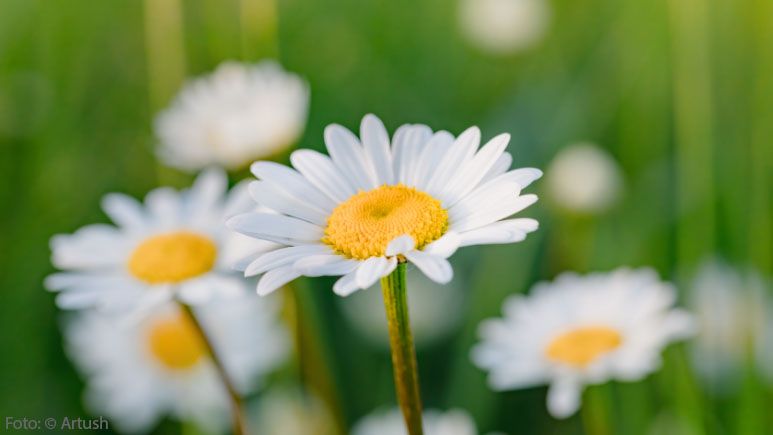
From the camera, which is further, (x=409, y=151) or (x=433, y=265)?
(x=409, y=151)

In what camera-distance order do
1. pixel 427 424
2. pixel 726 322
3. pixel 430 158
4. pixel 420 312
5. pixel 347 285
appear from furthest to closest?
1. pixel 420 312
2. pixel 726 322
3. pixel 427 424
4. pixel 430 158
5. pixel 347 285

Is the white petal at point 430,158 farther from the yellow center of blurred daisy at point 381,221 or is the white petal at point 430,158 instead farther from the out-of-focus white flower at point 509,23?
the out-of-focus white flower at point 509,23

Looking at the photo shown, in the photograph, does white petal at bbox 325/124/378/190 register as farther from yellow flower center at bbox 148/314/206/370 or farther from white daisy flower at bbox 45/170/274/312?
yellow flower center at bbox 148/314/206/370

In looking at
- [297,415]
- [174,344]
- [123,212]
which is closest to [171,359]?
[174,344]

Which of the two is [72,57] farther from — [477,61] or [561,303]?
[561,303]

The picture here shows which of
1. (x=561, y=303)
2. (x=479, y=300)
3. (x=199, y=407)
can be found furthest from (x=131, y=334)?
(x=561, y=303)

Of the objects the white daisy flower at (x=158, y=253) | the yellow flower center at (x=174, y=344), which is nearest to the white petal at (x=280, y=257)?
the white daisy flower at (x=158, y=253)

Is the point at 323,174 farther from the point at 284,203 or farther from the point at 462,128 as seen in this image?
the point at 462,128
